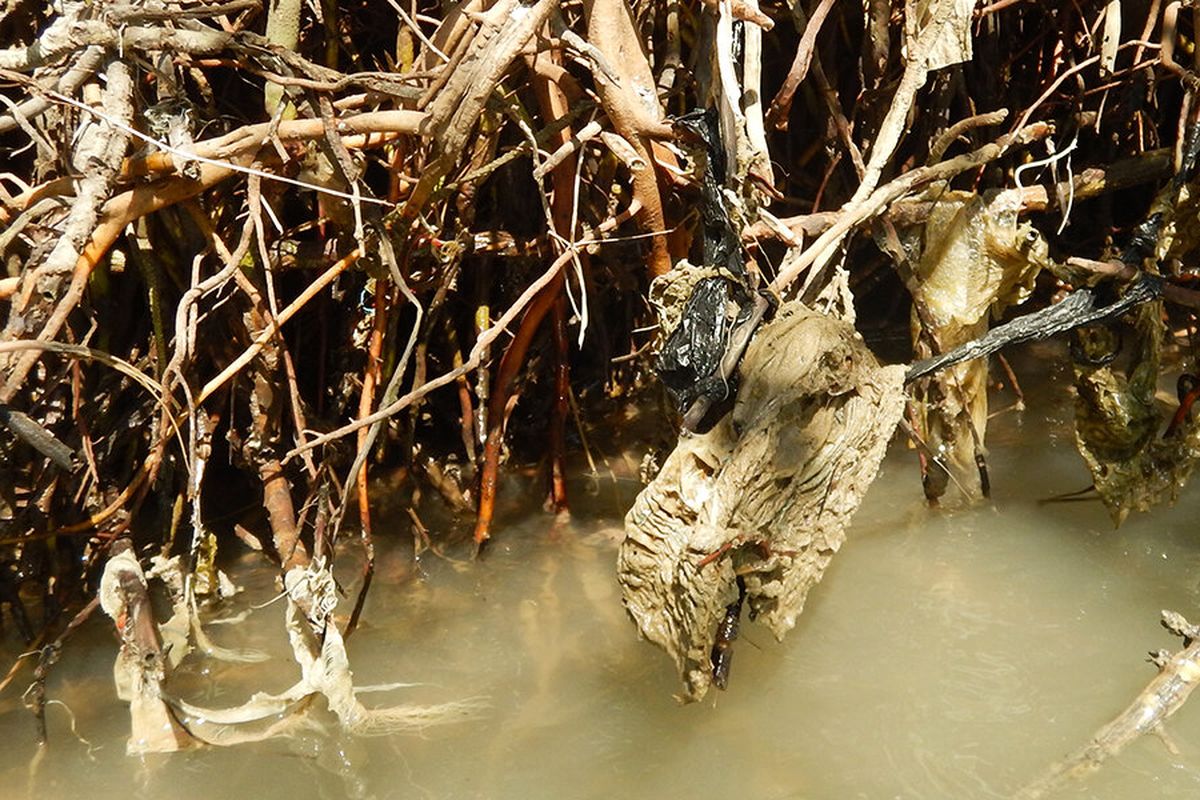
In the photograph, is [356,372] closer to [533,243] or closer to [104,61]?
[533,243]

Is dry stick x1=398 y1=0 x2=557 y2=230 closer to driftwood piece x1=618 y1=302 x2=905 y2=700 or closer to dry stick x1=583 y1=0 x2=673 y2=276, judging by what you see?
dry stick x1=583 y1=0 x2=673 y2=276

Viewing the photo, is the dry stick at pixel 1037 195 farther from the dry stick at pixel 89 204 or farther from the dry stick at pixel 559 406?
the dry stick at pixel 89 204

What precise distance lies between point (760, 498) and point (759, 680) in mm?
259

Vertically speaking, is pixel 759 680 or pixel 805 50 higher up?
pixel 805 50

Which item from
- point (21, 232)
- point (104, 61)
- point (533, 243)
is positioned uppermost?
point (104, 61)

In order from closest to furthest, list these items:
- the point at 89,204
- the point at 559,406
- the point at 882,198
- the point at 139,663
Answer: the point at 89,204, the point at 139,663, the point at 882,198, the point at 559,406

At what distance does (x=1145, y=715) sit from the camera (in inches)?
46.4

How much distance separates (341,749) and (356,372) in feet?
2.03

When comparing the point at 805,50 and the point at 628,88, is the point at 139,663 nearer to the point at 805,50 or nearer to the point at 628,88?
the point at 628,88

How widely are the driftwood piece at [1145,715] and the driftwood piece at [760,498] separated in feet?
1.01

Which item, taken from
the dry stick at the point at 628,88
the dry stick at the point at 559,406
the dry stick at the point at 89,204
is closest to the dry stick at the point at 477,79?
the dry stick at the point at 628,88

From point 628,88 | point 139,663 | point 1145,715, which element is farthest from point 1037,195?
point 139,663

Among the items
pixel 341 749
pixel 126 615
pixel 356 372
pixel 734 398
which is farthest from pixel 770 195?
pixel 126 615

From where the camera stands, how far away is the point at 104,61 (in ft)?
4.10
